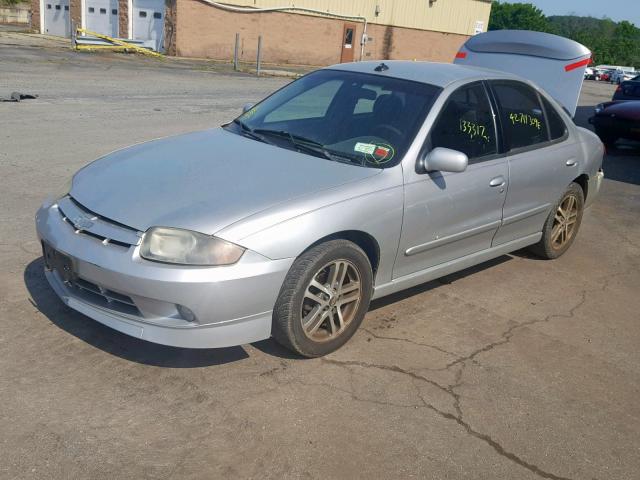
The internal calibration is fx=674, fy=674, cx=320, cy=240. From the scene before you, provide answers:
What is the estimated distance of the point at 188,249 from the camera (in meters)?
3.38

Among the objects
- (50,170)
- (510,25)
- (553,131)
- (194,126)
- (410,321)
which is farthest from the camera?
(510,25)

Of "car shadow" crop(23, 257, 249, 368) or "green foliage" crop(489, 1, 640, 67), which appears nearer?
"car shadow" crop(23, 257, 249, 368)

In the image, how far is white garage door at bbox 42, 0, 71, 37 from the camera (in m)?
32.6

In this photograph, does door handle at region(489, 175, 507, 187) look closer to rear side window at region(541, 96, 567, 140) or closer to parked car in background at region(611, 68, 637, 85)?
rear side window at region(541, 96, 567, 140)

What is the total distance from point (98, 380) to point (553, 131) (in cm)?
411

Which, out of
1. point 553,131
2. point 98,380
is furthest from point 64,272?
point 553,131

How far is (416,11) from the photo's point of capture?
3947 centimetres

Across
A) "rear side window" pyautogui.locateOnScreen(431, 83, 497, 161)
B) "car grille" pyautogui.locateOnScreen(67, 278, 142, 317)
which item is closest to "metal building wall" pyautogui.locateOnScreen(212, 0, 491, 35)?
"rear side window" pyautogui.locateOnScreen(431, 83, 497, 161)

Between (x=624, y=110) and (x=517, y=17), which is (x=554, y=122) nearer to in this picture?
(x=624, y=110)

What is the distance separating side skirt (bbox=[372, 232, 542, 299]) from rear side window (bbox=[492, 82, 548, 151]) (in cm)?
79

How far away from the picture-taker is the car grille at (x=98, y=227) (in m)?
3.44

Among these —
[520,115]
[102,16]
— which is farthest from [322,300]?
[102,16]

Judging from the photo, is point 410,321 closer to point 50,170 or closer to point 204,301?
point 204,301

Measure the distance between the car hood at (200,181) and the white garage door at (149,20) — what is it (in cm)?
2699
